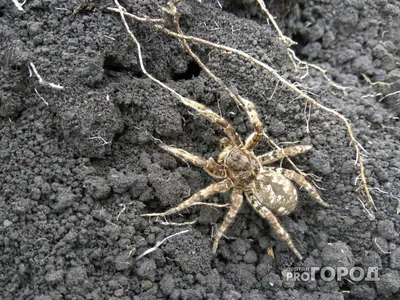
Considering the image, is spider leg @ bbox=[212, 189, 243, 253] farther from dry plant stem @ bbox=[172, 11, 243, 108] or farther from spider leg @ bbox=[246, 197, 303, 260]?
dry plant stem @ bbox=[172, 11, 243, 108]

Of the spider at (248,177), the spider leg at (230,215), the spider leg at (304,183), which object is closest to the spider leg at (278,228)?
the spider at (248,177)

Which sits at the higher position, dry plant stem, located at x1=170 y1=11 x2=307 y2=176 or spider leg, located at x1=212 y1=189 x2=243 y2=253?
dry plant stem, located at x1=170 y1=11 x2=307 y2=176

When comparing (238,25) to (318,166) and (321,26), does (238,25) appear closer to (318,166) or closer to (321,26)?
(321,26)

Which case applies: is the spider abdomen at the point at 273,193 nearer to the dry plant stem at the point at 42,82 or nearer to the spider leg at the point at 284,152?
the spider leg at the point at 284,152

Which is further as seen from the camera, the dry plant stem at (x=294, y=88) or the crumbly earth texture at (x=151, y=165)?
the dry plant stem at (x=294, y=88)

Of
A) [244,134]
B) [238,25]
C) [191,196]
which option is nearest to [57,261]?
[191,196]

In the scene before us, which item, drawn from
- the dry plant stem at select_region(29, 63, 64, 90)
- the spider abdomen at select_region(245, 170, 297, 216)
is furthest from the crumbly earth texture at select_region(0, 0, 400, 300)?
the spider abdomen at select_region(245, 170, 297, 216)

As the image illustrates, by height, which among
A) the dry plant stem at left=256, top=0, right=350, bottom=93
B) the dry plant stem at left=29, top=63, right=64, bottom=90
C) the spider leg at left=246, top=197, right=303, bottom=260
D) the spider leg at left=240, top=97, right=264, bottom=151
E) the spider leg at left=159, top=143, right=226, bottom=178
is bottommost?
the spider leg at left=246, top=197, right=303, bottom=260
